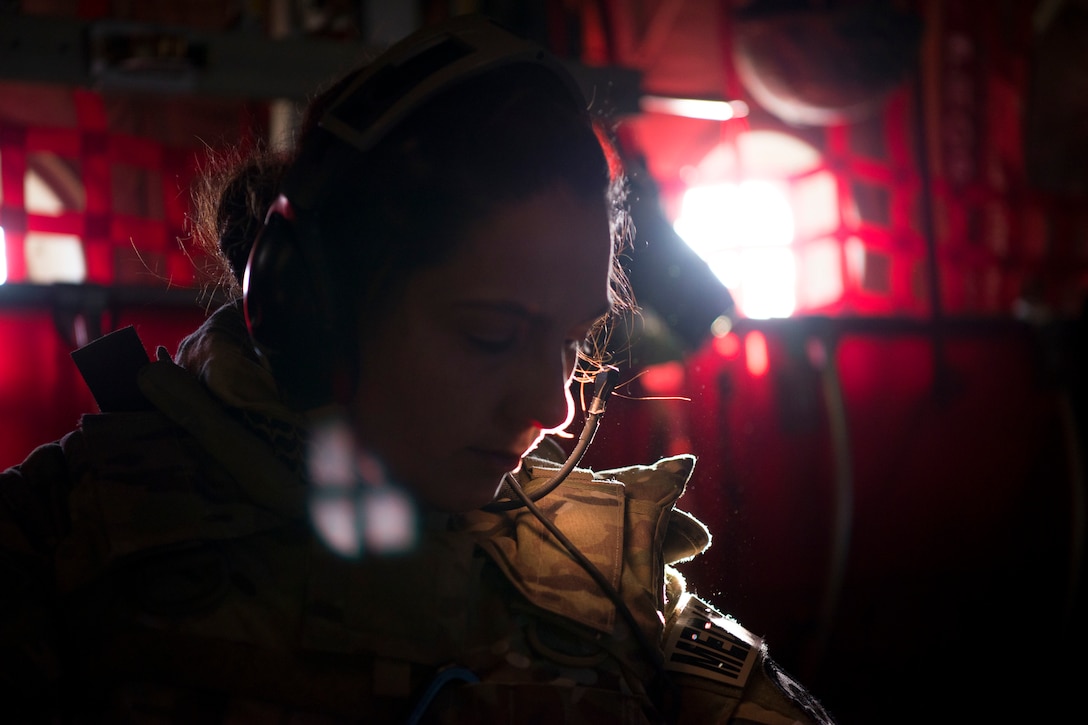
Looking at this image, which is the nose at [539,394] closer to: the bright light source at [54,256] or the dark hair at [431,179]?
the dark hair at [431,179]

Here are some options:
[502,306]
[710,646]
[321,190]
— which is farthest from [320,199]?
[710,646]

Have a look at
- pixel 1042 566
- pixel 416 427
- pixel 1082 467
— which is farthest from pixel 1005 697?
pixel 416 427

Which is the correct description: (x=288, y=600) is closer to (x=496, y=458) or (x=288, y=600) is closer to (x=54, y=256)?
(x=496, y=458)

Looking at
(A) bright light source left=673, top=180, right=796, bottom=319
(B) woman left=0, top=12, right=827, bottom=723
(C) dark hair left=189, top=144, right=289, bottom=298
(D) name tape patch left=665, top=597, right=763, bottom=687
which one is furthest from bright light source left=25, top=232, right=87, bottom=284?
(A) bright light source left=673, top=180, right=796, bottom=319

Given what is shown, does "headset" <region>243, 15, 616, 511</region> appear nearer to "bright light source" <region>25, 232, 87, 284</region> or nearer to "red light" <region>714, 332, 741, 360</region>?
"red light" <region>714, 332, 741, 360</region>

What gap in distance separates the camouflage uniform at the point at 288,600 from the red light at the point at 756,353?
0.81 m

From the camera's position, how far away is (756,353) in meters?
1.47

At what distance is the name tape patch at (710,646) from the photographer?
0.61m

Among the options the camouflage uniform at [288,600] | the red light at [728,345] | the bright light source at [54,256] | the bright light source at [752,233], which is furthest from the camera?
the bright light source at [752,233]

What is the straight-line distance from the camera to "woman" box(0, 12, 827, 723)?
0.51 m

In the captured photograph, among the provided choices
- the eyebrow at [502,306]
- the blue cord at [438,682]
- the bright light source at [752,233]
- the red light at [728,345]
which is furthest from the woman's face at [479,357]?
the bright light source at [752,233]

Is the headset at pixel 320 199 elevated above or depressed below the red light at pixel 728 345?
above

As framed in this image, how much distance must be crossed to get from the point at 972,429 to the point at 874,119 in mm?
1257

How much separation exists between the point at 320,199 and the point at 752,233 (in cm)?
202
